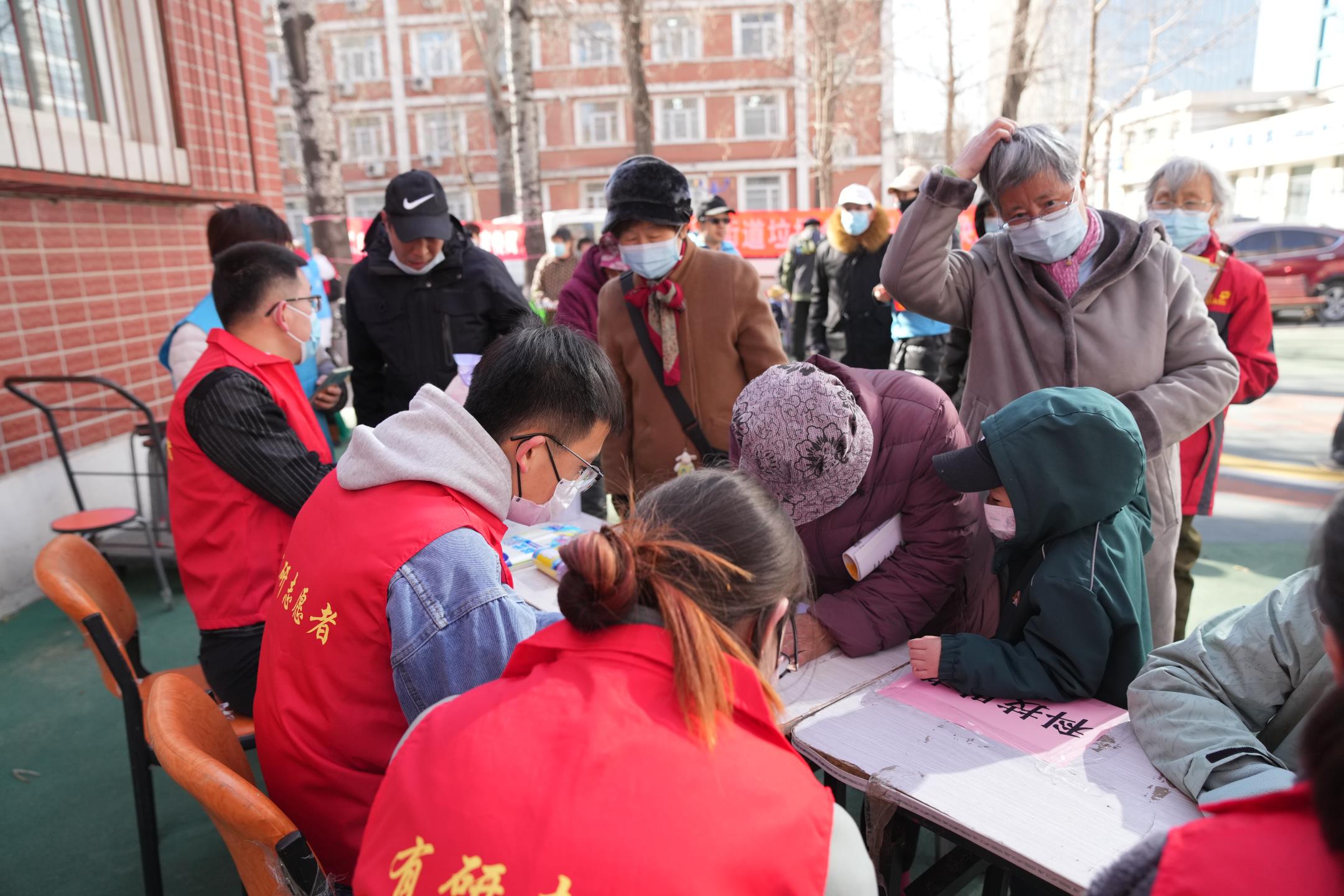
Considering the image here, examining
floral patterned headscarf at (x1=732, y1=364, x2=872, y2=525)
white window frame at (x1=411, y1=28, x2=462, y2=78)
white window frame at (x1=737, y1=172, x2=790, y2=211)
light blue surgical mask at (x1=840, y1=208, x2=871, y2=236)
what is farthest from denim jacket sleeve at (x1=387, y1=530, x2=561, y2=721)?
white window frame at (x1=411, y1=28, x2=462, y2=78)

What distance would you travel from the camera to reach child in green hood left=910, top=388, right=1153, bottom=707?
1609 mm

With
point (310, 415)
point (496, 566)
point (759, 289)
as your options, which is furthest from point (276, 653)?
point (759, 289)

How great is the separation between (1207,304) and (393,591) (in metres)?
3.14

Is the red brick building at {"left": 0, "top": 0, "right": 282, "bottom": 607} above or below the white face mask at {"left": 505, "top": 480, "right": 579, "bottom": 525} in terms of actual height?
above

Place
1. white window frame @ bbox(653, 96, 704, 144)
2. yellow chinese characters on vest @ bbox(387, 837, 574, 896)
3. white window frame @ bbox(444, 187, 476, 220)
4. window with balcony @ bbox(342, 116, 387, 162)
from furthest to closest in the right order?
white window frame @ bbox(444, 187, 476, 220), window with balcony @ bbox(342, 116, 387, 162), white window frame @ bbox(653, 96, 704, 144), yellow chinese characters on vest @ bbox(387, 837, 574, 896)

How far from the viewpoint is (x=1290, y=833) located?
2.30 feet

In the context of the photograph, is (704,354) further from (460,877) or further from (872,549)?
(460,877)

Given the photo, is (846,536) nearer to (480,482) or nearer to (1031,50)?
(480,482)

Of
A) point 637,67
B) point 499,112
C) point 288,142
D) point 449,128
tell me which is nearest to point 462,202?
point 449,128

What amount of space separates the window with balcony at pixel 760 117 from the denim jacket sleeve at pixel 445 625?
3054 centimetres

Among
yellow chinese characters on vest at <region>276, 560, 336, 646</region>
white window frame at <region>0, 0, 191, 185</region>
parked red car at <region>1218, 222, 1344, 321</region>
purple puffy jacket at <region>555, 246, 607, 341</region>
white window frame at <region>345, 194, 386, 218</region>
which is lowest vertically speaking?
parked red car at <region>1218, 222, 1344, 321</region>

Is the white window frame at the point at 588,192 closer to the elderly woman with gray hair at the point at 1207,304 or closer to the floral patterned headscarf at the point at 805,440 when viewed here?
the elderly woman with gray hair at the point at 1207,304

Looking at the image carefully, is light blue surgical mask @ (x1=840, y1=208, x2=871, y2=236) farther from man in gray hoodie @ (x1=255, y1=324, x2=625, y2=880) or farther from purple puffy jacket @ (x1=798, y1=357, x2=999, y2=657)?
man in gray hoodie @ (x1=255, y1=324, x2=625, y2=880)

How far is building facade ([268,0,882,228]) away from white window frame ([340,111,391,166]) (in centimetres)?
5
